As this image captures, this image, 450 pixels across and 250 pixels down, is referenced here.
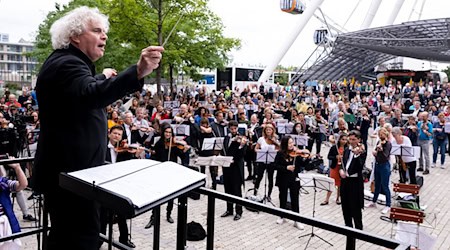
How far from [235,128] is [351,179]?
3664 millimetres

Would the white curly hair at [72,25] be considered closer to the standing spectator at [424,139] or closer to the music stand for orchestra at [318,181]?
the music stand for orchestra at [318,181]

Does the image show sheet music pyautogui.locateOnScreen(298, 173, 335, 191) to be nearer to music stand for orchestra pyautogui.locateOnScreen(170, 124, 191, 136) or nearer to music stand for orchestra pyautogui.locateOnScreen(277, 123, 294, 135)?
music stand for orchestra pyautogui.locateOnScreen(170, 124, 191, 136)

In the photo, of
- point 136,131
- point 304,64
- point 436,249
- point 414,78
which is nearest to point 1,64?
point 304,64

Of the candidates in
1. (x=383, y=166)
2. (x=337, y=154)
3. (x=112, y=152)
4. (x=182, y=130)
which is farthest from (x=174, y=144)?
(x=383, y=166)

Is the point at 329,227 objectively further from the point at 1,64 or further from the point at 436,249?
the point at 1,64

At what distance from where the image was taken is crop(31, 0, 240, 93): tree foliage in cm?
2108

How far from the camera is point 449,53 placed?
156 ft

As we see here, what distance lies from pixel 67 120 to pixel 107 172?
1.13ft

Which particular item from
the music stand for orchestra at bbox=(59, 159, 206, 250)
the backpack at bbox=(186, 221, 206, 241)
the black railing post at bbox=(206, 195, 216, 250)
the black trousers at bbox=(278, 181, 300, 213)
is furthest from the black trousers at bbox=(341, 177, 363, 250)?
the music stand for orchestra at bbox=(59, 159, 206, 250)

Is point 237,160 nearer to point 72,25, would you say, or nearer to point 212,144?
point 212,144

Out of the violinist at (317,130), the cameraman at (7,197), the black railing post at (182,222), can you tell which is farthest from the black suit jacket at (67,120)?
the violinist at (317,130)

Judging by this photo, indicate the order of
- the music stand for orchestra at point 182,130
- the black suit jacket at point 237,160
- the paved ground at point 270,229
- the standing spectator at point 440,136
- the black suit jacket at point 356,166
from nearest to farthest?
the paved ground at point 270,229 → the black suit jacket at point 356,166 → the black suit jacket at point 237,160 → the music stand for orchestra at point 182,130 → the standing spectator at point 440,136

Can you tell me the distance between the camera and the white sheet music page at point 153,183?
65.0 inches

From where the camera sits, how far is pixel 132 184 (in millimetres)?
1763
